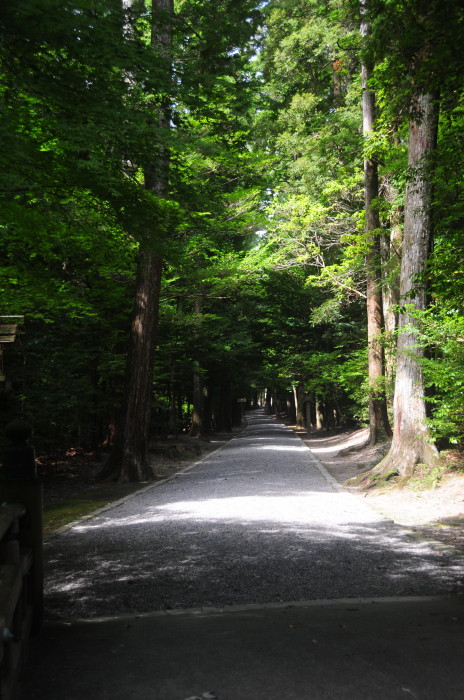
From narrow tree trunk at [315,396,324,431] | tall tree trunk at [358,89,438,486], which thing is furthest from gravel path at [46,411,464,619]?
narrow tree trunk at [315,396,324,431]

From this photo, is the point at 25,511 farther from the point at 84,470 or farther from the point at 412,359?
the point at 84,470

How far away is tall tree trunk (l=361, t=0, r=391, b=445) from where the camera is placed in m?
17.4

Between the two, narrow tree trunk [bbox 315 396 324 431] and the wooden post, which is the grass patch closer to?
the wooden post

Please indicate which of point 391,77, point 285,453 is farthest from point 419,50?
point 285,453

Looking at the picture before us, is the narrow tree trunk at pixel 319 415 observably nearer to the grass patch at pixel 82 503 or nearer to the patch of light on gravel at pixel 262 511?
the grass patch at pixel 82 503

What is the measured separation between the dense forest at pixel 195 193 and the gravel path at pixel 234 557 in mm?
2916

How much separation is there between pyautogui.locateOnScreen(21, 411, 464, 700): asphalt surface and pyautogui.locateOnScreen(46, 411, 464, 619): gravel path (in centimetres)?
2

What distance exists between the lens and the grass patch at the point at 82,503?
9016mm

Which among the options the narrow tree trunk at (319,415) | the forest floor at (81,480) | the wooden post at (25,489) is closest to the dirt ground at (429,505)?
the wooden post at (25,489)

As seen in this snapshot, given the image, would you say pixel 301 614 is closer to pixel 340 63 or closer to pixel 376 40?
pixel 376 40

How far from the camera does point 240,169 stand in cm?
1764

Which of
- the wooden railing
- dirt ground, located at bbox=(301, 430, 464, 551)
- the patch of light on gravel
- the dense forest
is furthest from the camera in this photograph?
the patch of light on gravel

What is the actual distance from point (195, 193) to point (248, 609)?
468 cm

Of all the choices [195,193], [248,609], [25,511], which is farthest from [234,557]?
[195,193]
